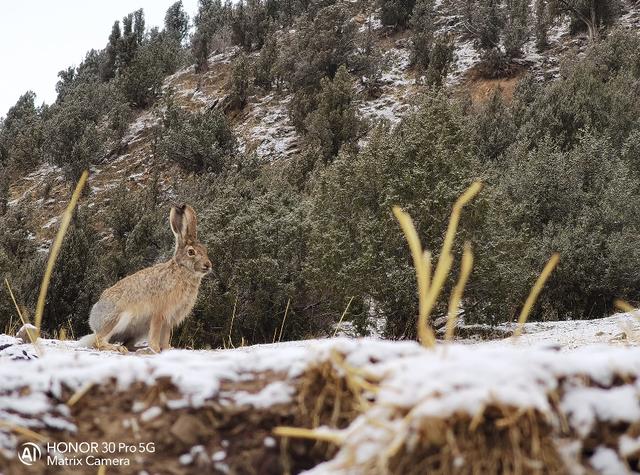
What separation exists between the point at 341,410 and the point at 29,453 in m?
0.58

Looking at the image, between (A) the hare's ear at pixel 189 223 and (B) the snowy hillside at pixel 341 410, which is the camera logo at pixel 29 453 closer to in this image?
(B) the snowy hillside at pixel 341 410

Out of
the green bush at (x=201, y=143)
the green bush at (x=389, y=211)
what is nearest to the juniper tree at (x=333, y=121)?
the green bush at (x=201, y=143)

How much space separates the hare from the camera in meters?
4.70

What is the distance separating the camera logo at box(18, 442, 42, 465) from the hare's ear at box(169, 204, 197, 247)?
372 centimetres

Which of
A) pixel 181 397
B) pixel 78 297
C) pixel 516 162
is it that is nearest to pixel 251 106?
pixel 516 162

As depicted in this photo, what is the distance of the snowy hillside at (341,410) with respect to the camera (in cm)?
96

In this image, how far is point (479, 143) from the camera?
17172mm

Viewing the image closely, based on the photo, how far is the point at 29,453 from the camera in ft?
3.84

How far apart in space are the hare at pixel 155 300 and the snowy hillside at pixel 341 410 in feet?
11.2

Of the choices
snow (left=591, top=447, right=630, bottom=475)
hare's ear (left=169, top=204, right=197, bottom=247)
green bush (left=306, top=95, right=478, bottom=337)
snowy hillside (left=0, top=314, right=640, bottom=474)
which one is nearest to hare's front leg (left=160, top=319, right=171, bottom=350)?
hare's ear (left=169, top=204, right=197, bottom=247)

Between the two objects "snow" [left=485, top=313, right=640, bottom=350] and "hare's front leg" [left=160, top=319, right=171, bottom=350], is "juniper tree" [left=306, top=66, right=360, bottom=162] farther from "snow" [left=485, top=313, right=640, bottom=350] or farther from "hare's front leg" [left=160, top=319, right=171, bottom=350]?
"hare's front leg" [left=160, top=319, right=171, bottom=350]

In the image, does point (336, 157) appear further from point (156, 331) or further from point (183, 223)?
point (156, 331)

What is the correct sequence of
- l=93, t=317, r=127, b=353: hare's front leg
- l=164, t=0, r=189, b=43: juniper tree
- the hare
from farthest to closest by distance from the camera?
1. l=164, t=0, r=189, b=43: juniper tree
2. the hare
3. l=93, t=317, r=127, b=353: hare's front leg

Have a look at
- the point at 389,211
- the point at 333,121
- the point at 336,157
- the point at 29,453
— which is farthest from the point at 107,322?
the point at 333,121
